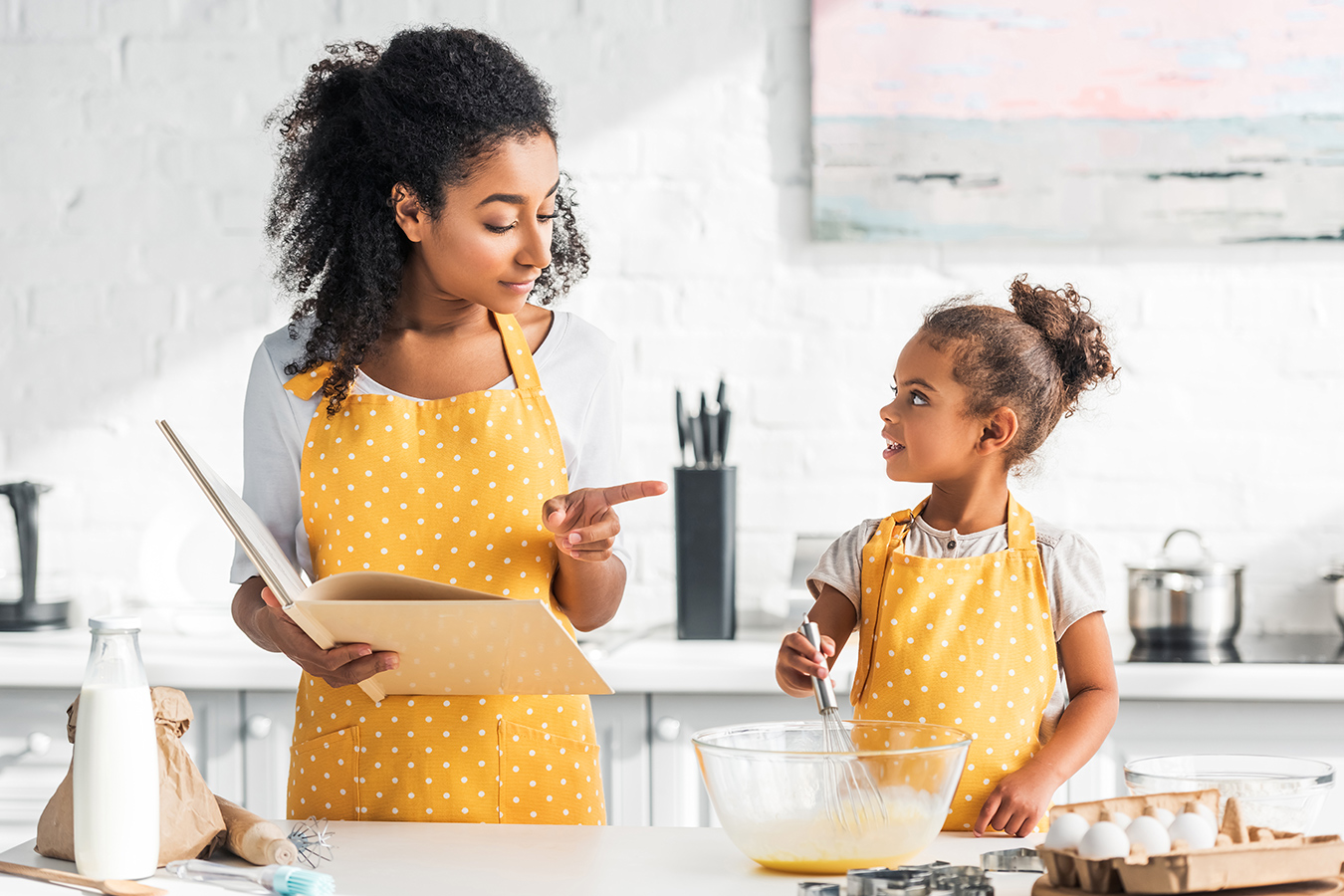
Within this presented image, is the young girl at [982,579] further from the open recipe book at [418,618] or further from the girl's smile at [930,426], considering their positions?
the open recipe book at [418,618]

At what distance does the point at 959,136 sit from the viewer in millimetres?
2373

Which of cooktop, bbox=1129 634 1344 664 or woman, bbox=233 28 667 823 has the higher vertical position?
woman, bbox=233 28 667 823

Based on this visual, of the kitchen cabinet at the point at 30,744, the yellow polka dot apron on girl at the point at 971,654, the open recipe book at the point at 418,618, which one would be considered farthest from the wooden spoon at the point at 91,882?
the kitchen cabinet at the point at 30,744

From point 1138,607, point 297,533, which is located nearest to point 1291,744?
point 1138,607

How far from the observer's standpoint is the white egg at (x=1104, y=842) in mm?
797

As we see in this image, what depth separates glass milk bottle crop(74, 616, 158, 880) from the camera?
897mm

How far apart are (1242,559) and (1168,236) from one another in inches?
24.3

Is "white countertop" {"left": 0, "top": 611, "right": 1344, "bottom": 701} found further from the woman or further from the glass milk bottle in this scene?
the glass milk bottle

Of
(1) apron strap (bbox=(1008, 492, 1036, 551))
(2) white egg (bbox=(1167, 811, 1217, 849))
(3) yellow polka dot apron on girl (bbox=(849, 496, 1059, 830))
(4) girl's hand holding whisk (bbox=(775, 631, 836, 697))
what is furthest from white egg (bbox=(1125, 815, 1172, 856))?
(1) apron strap (bbox=(1008, 492, 1036, 551))

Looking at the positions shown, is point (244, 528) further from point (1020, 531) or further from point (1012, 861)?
point (1020, 531)

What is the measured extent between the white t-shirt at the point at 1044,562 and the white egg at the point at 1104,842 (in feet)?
1.55

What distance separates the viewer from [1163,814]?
2.77 ft

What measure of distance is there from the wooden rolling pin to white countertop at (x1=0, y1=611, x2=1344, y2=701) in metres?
0.91

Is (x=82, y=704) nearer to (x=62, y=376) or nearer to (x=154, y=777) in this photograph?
(x=154, y=777)
